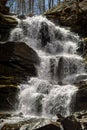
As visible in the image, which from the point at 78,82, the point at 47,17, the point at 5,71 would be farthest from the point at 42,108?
the point at 47,17

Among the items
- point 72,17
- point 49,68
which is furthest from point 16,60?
point 72,17

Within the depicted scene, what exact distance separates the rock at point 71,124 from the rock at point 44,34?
13.3 metres

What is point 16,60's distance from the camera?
20172 millimetres

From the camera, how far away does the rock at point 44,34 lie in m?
25.0

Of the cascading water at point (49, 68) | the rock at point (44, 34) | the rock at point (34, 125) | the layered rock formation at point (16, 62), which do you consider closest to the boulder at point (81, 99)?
the cascading water at point (49, 68)

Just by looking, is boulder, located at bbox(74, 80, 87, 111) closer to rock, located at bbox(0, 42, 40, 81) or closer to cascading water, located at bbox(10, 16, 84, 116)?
cascading water, located at bbox(10, 16, 84, 116)

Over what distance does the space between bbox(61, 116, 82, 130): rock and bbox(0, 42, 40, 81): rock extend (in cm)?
800

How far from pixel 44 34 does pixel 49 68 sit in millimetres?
4426

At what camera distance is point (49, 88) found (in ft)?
58.6

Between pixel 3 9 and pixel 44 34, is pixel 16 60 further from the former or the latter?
pixel 3 9

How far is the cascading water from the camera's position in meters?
16.9

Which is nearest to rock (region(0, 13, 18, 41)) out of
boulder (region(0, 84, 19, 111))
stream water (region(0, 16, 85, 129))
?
stream water (region(0, 16, 85, 129))

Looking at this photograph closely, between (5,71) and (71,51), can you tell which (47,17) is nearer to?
(71,51)

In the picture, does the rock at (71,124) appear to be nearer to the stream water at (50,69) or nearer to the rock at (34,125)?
the rock at (34,125)
